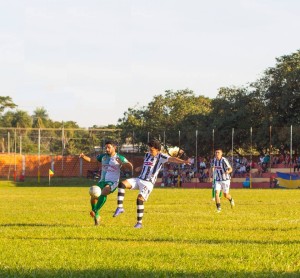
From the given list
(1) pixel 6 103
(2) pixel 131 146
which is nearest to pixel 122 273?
(2) pixel 131 146

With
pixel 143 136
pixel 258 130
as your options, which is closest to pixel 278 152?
pixel 258 130

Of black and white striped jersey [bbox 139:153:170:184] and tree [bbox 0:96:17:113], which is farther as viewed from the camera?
tree [bbox 0:96:17:113]

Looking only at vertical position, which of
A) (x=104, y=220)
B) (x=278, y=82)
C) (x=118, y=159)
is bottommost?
(x=104, y=220)

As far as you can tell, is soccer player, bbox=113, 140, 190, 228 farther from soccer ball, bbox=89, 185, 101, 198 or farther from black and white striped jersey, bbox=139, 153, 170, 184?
soccer ball, bbox=89, 185, 101, 198

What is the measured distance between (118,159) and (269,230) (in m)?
4.69

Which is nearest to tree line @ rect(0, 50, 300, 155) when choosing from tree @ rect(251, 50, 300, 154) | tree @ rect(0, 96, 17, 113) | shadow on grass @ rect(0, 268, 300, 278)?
tree @ rect(251, 50, 300, 154)

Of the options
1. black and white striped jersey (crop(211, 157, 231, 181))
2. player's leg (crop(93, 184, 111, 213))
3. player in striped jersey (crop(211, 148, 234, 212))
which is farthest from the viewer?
black and white striped jersey (crop(211, 157, 231, 181))

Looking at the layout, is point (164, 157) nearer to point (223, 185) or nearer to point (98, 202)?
point (98, 202)

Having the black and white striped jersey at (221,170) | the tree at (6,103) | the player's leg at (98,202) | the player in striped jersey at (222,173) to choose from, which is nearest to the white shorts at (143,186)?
the player's leg at (98,202)

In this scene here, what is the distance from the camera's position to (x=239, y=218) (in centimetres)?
2012

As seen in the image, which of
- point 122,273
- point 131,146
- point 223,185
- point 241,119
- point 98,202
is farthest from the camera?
point 131,146

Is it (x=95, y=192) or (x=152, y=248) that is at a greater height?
(x=95, y=192)

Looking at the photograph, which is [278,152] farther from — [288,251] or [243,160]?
[288,251]

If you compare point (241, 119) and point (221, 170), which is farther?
point (241, 119)
